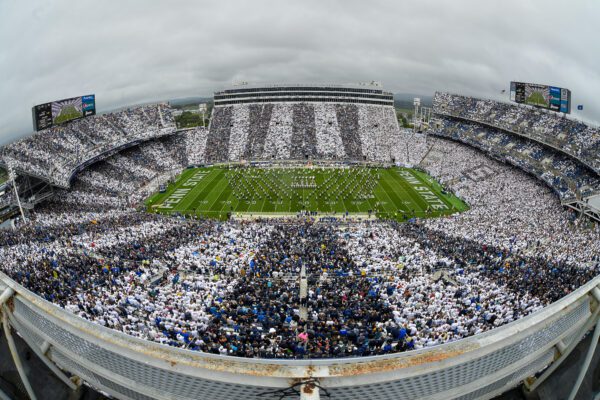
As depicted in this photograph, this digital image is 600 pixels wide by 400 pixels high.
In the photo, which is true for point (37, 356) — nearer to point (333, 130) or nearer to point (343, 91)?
point (333, 130)

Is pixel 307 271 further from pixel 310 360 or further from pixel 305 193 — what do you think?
pixel 305 193

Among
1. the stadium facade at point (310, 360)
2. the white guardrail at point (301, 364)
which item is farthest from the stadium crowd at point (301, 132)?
the white guardrail at point (301, 364)

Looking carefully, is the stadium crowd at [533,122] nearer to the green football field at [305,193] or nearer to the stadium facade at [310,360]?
the stadium facade at [310,360]

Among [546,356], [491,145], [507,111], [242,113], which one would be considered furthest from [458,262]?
[242,113]

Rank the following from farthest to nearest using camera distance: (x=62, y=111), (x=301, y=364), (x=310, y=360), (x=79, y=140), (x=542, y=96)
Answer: (x=542, y=96) < (x=79, y=140) < (x=62, y=111) < (x=310, y=360) < (x=301, y=364)

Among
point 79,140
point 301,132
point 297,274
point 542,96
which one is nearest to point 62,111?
point 79,140

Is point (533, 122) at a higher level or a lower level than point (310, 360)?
higher
